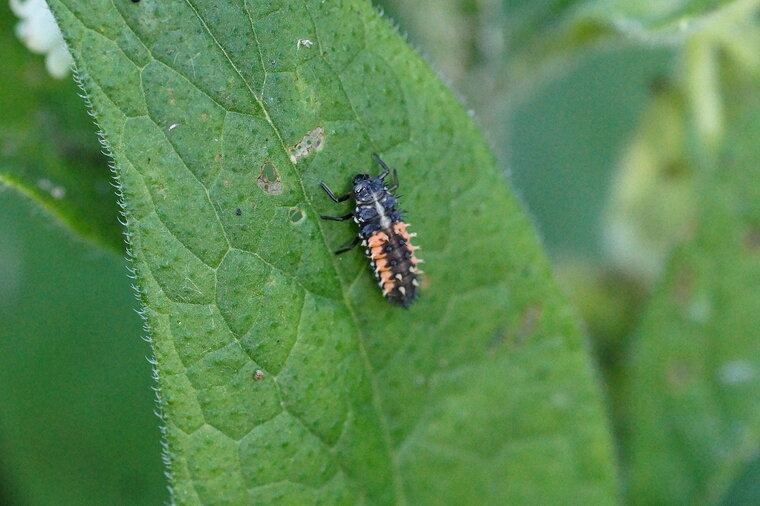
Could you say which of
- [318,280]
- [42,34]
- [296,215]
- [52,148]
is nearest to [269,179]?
[296,215]

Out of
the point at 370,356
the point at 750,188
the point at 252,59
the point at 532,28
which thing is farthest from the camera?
the point at 532,28

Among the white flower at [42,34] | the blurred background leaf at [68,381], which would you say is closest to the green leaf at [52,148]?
the white flower at [42,34]

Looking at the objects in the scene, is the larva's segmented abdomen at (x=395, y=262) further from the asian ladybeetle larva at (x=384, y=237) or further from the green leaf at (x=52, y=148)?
the green leaf at (x=52, y=148)

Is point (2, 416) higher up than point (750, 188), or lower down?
lower down

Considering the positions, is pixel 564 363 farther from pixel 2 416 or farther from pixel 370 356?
pixel 2 416

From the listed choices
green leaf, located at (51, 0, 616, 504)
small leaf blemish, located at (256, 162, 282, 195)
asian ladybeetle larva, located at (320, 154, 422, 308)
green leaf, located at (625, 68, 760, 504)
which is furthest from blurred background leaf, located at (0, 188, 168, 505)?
green leaf, located at (625, 68, 760, 504)

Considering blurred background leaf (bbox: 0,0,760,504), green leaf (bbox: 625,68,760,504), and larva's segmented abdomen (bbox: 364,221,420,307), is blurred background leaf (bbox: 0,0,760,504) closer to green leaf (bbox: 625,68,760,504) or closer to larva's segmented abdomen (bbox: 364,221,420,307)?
green leaf (bbox: 625,68,760,504)

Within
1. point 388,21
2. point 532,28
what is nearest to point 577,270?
point 532,28
